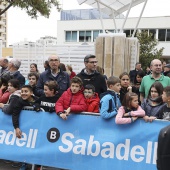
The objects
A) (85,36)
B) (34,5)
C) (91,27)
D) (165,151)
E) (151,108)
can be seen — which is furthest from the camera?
(85,36)

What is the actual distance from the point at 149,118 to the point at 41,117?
1.72 m

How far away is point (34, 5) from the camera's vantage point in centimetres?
1362

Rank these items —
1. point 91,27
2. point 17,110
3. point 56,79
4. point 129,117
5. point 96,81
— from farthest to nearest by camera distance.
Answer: point 91,27, point 56,79, point 96,81, point 17,110, point 129,117

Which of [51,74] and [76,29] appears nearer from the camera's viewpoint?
[51,74]

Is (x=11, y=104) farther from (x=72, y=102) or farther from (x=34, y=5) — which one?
(x=34, y=5)

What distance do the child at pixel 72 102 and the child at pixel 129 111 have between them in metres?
0.65

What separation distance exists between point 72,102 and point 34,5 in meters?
10.3

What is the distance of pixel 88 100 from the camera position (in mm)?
4598

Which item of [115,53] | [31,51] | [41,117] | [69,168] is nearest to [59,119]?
[41,117]

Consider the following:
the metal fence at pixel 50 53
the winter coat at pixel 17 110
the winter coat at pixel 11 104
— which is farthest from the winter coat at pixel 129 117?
the metal fence at pixel 50 53

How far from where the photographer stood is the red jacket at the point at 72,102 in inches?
171

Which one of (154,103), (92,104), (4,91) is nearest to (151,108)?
(154,103)

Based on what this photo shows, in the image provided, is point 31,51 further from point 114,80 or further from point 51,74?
point 114,80

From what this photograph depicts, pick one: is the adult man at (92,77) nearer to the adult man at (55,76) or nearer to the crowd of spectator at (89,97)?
the crowd of spectator at (89,97)
